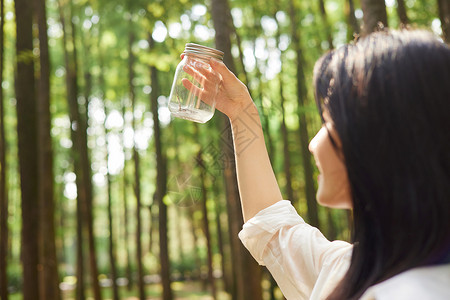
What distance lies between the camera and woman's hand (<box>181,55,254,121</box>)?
157 cm

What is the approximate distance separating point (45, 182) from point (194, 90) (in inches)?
263

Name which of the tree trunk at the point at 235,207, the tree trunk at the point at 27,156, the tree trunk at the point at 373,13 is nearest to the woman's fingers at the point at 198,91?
the tree trunk at the point at 373,13

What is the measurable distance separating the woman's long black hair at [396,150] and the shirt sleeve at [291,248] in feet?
1.06

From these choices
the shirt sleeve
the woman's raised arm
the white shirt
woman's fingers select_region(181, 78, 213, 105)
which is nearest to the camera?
the white shirt

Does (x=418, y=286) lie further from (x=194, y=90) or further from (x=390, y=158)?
(x=194, y=90)

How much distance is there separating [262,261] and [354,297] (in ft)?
1.84

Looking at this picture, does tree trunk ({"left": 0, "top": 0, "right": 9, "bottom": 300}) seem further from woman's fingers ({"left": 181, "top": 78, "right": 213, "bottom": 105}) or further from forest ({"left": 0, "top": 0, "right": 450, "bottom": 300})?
woman's fingers ({"left": 181, "top": 78, "right": 213, "bottom": 105})

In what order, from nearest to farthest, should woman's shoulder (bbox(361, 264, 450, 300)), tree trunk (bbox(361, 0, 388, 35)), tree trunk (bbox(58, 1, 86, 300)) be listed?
woman's shoulder (bbox(361, 264, 450, 300)) → tree trunk (bbox(361, 0, 388, 35)) → tree trunk (bbox(58, 1, 86, 300))

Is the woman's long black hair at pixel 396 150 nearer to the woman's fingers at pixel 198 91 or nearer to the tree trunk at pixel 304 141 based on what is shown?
the woman's fingers at pixel 198 91

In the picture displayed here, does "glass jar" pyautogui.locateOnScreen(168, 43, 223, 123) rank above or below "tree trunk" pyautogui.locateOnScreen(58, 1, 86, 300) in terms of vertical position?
below

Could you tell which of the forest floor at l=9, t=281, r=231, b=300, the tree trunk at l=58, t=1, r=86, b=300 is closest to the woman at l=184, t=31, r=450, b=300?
the tree trunk at l=58, t=1, r=86, b=300

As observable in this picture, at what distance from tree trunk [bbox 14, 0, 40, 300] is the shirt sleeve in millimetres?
7325

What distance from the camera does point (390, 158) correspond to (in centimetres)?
90

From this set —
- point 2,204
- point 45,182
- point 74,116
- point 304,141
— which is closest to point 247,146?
point 45,182
